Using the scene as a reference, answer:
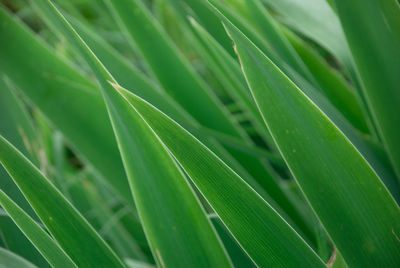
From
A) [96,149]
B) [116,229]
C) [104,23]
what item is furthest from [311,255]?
[104,23]

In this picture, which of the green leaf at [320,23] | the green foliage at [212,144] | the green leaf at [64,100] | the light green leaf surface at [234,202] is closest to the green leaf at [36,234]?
the green foliage at [212,144]

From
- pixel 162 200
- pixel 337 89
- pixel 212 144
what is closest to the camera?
pixel 162 200

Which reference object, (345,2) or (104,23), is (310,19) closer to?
(345,2)

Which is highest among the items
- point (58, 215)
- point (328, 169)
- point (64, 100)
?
point (64, 100)

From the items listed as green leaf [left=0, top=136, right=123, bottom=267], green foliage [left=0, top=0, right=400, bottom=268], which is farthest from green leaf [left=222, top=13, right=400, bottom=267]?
green leaf [left=0, top=136, right=123, bottom=267]

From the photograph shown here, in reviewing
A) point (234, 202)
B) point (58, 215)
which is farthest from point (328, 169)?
point (58, 215)

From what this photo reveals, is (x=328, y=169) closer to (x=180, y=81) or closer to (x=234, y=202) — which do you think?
(x=234, y=202)

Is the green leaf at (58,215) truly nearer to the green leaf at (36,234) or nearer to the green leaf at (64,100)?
the green leaf at (36,234)
